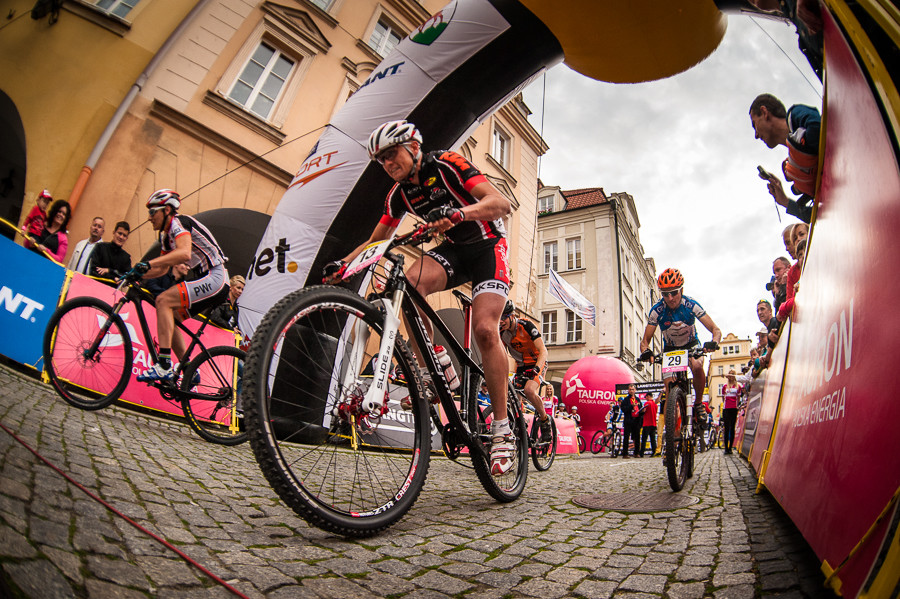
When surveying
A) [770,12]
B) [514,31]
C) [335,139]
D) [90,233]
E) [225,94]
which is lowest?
[90,233]

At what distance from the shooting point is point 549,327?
2569 cm

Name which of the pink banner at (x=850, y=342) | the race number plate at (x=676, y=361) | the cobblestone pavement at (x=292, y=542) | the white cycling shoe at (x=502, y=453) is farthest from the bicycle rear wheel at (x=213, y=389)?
the race number plate at (x=676, y=361)

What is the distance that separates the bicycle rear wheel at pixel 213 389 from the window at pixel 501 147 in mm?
7548

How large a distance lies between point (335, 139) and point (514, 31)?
2408 millimetres

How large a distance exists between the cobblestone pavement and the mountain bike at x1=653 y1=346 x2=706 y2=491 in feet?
2.74

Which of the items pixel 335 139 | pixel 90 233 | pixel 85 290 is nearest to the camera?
pixel 90 233

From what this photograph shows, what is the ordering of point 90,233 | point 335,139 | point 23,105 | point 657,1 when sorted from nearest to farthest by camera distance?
point 23,105 → point 90,233 → point 657,1 → point 335,139

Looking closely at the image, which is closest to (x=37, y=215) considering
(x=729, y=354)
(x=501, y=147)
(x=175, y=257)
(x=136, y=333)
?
(x=175, y=257)

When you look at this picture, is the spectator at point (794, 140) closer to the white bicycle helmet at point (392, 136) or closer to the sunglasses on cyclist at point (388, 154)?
the white bicycle helmet at point (392, 136)

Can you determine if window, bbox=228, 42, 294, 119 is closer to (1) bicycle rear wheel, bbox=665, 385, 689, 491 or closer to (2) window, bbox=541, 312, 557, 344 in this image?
(1) bicycle rear wheel, bbox=665, 385, 689, 491

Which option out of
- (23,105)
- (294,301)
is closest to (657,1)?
(294,301)

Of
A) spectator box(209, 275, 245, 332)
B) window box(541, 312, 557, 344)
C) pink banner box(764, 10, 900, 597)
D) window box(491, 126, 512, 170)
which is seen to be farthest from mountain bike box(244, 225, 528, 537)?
window box(541, 312, 557, 344)

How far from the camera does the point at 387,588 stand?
44.7 inches

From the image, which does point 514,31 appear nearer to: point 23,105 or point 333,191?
point 333,191
